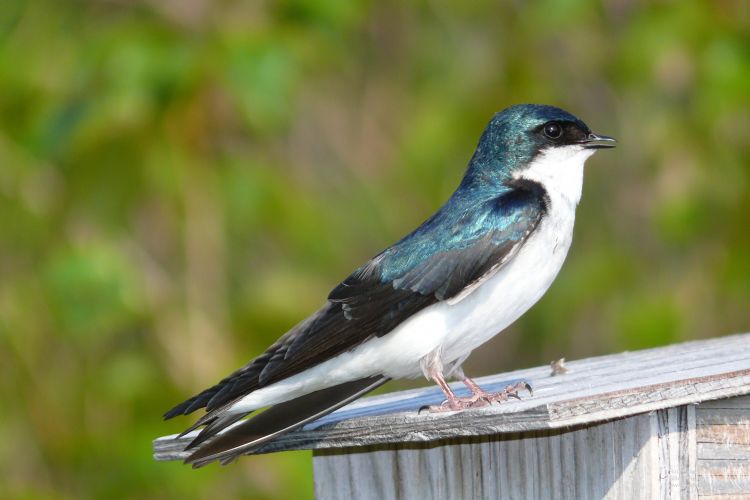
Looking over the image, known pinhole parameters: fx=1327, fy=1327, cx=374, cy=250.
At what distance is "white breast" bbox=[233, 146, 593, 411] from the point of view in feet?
6.75

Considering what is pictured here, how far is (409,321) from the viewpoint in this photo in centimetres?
211

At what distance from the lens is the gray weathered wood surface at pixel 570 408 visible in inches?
68.7

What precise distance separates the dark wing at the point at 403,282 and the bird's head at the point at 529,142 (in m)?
0.18

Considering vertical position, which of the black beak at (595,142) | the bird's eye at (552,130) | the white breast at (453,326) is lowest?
the white breast at (453,326)

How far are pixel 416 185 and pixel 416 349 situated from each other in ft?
5.73

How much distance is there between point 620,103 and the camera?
4039 millimetres

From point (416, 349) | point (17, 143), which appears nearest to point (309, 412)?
point (416, 349)

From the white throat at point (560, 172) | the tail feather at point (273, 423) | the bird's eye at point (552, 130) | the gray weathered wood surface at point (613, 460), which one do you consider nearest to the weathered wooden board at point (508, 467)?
the gray weathered wood surface at point (613, 460)

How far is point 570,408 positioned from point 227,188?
1.69 metres

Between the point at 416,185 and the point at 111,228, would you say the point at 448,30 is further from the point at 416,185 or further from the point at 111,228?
the point at 111,228

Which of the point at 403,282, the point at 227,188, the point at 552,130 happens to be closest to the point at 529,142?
the point at 552,130

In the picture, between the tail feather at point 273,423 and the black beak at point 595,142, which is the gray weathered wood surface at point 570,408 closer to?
the tail feather at point 273,423

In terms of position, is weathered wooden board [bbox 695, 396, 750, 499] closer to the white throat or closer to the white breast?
the white breast

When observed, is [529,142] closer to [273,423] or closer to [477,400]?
[477,400]
